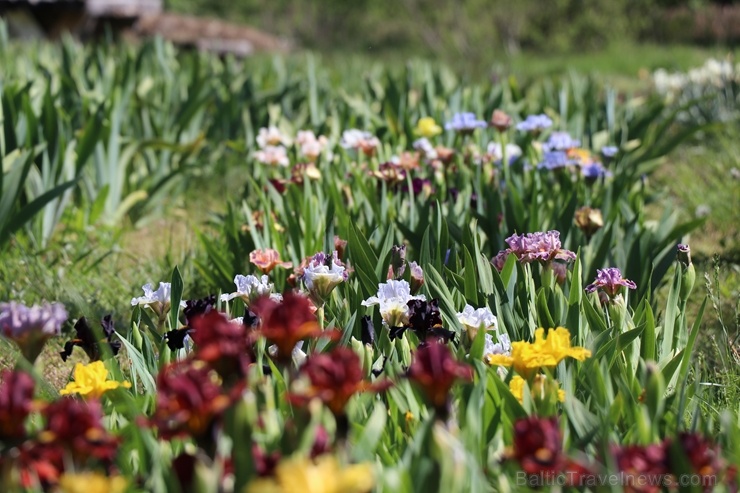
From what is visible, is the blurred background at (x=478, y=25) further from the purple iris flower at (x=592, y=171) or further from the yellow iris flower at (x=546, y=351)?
the yellow iris flower at (x=546, y=351)

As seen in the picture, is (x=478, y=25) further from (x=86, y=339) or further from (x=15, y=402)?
(x=15, y=402)

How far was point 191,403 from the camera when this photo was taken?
1.11m

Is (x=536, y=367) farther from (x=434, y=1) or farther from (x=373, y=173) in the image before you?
(x=434, y=1)

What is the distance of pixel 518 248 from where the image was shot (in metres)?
2.13

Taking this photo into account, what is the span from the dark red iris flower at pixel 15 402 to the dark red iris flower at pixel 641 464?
747 millimetres

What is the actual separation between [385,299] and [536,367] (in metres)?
0.41

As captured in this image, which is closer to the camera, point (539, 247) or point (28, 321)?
point (28, 321)

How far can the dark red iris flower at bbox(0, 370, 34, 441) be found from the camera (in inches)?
44.4

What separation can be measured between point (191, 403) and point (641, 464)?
0.57 m

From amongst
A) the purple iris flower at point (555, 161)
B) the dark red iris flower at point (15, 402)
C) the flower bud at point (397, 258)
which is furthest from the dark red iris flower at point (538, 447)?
the purple iris flower at point (555, 161)

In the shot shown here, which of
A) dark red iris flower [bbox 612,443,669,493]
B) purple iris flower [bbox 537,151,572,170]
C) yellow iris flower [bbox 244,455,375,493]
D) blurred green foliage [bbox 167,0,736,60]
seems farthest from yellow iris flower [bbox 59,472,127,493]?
blurred green foliage [bbox 167,0,736,60]

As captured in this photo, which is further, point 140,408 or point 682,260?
point 682,260

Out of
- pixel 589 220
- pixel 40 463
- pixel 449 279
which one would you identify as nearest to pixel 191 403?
pixel 40 463

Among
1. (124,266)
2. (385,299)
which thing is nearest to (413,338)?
(385,299)
